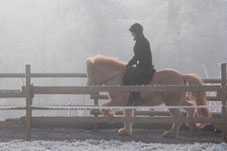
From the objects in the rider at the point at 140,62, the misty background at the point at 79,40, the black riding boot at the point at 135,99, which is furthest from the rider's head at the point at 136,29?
the misty background at the point at 79,40

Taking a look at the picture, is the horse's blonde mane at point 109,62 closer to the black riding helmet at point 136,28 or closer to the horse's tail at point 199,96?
the black riding helmet at point 136,28

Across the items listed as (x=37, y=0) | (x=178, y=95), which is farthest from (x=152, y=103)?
(x=37, y=0)

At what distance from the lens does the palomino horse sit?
28.1ft

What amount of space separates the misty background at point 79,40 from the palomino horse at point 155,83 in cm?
3482

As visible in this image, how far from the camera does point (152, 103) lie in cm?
872

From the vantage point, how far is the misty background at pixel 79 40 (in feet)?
149

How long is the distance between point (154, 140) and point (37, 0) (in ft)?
148

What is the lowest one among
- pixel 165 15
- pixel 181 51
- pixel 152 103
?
pixel 152 103

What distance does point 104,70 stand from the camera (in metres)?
9.05

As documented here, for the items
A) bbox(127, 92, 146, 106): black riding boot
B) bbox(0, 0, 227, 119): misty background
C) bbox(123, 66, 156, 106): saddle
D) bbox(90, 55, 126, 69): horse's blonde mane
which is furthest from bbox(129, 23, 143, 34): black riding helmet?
bbox(0, 0, 227, 119): misty background

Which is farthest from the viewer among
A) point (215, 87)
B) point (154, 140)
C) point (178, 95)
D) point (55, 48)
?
point (55, 48)

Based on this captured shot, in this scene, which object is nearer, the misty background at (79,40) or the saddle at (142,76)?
the saddle at (142,76)

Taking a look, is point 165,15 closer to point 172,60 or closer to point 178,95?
point 172,60

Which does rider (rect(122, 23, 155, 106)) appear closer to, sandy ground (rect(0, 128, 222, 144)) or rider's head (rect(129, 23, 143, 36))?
rider's head (rect(129, 23, 143, 36))
